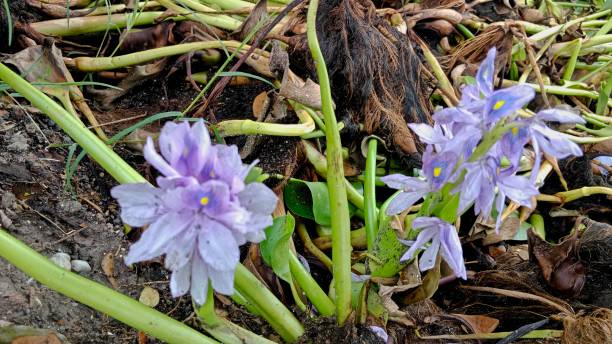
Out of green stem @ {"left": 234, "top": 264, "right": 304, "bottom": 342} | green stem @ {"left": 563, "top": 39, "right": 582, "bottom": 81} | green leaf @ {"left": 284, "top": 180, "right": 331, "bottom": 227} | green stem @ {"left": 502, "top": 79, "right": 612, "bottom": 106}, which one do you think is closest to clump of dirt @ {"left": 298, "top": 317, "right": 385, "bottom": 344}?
green stem @ {"left": 234, "top": 264, "right": 304, "bottom": 342}

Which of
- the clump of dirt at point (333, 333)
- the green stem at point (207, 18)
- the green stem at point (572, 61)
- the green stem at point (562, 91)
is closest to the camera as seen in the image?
the clump of dirt at point (333, 333)

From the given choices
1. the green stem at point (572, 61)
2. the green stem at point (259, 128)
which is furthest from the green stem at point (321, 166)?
the green stem at point (572, 61)

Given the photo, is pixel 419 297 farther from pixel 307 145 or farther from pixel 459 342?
pixel 307 145

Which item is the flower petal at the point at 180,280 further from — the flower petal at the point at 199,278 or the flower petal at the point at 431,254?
the flower petal at the point at 431,254

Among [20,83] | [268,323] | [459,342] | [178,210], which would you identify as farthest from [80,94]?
[459,342]


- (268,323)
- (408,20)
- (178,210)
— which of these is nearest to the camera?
(178,210)

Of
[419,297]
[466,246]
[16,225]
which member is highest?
[16,225]

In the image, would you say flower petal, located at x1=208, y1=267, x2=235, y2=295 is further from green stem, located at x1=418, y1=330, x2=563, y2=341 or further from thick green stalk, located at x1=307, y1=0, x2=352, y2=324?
green stem, located at x1=418, y1=330, x2=563, y2=341
